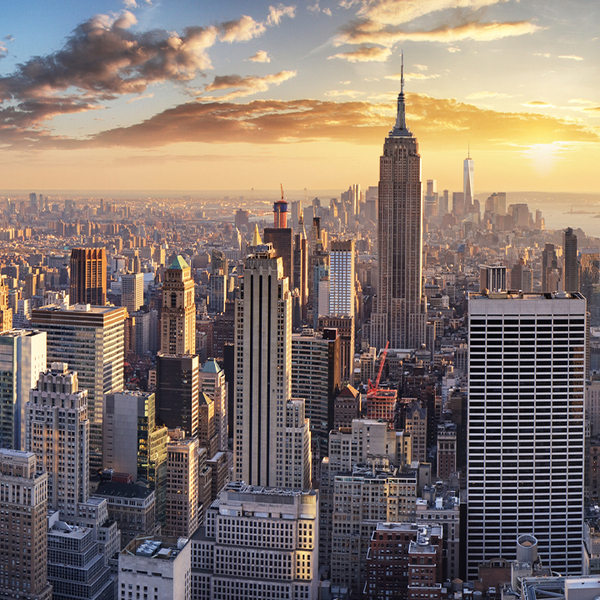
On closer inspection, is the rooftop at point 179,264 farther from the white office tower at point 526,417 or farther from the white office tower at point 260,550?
the white office tower at point 260,550

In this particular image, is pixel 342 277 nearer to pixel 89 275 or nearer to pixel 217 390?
pixel 89 275

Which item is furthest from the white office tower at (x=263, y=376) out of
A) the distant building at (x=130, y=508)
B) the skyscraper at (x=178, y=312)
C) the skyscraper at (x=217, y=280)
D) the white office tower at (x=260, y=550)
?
the skyscraper at (x=217, y=280)

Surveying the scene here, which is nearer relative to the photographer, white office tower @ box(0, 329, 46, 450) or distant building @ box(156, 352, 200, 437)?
white office tower @ box(0, 329, 46, 450)

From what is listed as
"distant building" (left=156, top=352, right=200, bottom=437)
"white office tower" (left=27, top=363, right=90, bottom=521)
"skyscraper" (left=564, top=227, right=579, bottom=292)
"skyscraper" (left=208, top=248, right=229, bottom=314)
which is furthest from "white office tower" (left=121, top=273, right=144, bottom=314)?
"skyscraper" (left=564, top=227, right=579, bottom=292)

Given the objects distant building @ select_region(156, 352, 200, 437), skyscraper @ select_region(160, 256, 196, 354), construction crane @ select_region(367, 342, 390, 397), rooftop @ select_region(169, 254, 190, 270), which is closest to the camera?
distant building @ select_region(156, 352, 200, 437)

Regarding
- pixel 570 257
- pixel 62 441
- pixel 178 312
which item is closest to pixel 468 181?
pixel 570 257

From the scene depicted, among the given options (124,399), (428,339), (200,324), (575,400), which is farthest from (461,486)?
(428,339)

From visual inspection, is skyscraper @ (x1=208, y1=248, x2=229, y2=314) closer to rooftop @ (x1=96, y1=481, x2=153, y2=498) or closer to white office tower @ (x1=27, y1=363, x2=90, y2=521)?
rooftop @ (x1=96, y1=481, x2=153, y2=498)
